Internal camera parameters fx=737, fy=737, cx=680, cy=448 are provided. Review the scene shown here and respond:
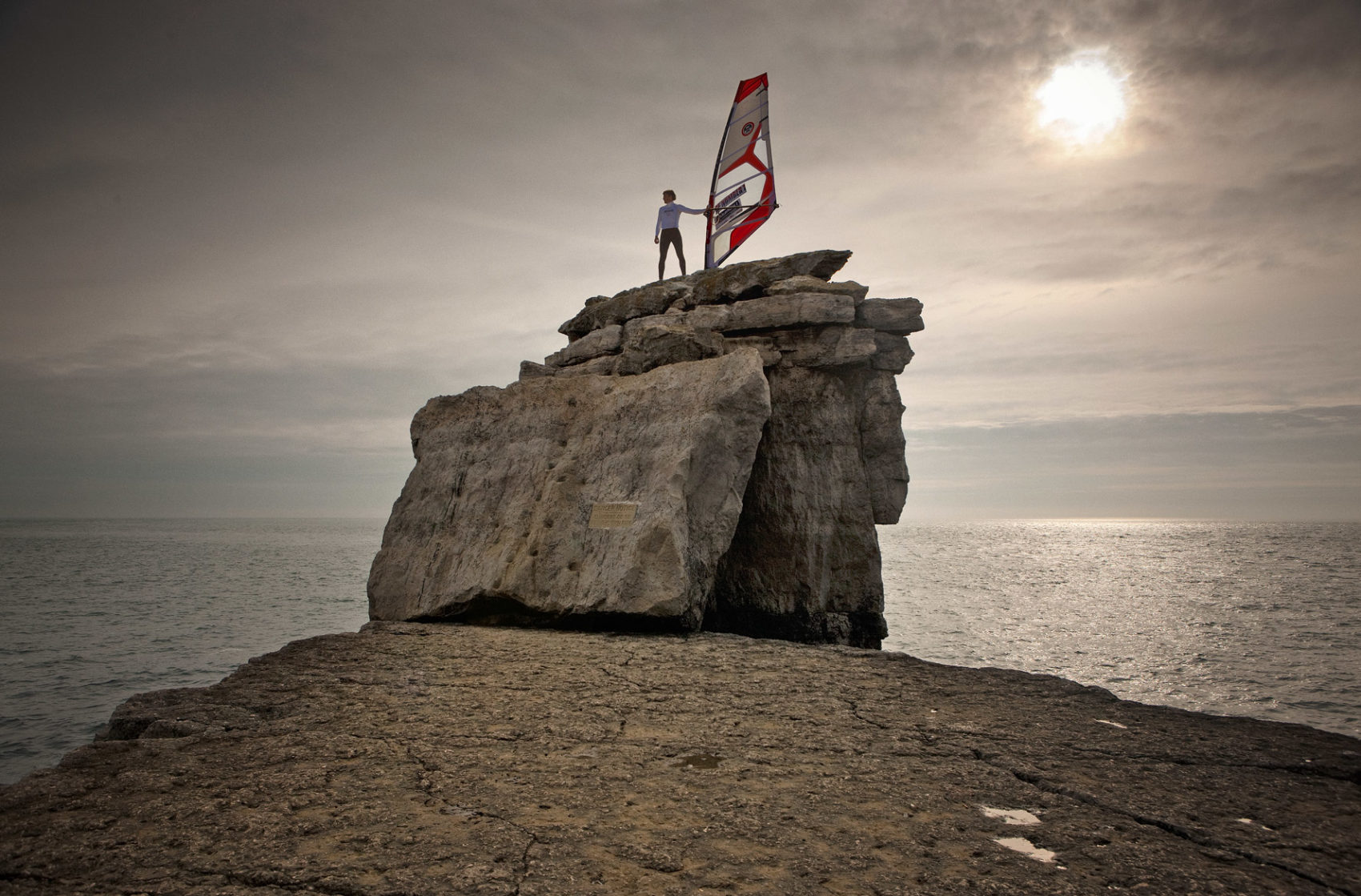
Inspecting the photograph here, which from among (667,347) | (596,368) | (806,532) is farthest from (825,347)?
(596,368)

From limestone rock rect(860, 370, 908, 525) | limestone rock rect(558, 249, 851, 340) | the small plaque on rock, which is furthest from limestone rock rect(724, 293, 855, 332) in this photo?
the small plaque on rock

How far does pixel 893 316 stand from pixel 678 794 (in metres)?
8.69

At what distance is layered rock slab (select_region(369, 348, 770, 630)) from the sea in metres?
5.21

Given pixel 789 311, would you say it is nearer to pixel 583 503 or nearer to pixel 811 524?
pixel 811 524

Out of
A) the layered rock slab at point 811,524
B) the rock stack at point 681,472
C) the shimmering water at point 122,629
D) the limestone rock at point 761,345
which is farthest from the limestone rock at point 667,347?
the shimmering water at point 122,629

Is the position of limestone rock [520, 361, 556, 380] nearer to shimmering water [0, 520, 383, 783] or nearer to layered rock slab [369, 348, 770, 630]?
layered rock slab [369, 348, 770, 630]

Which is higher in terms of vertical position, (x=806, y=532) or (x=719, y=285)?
(x=719, y=285)

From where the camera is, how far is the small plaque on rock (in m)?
7.76

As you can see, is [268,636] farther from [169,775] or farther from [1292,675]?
[1292,675]

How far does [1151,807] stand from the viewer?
3.10m

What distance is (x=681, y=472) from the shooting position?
7707 millimetres

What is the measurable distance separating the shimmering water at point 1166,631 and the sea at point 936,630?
79 millimetres

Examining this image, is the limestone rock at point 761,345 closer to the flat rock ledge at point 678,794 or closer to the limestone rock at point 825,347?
the limestone rock at point 825,347

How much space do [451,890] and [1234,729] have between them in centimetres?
427
